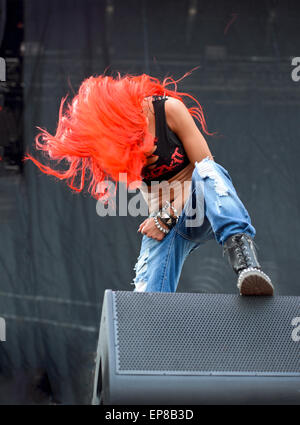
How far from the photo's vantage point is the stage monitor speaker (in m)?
1.02

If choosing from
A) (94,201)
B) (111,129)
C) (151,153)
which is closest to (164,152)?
(151,153)

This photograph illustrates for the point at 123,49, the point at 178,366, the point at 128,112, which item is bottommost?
the point at 178,366

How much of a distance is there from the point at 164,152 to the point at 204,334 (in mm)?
774

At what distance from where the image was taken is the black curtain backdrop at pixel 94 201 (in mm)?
2857

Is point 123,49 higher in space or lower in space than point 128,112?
higher

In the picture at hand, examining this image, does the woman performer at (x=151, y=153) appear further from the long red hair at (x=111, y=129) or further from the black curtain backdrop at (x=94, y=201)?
the black curtain backdrop at (x=94, y=201)

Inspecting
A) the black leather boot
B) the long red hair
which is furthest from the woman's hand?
the black leather boot

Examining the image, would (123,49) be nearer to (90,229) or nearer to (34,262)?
(90,229)

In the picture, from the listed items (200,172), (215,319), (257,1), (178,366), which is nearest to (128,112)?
(200,172)

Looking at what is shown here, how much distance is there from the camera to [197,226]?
1.67m

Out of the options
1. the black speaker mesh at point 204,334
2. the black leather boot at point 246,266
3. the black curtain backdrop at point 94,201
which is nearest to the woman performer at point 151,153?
the black leather boot at point 246,266

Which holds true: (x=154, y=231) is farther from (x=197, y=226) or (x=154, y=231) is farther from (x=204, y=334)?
→ (x=204, y=334)

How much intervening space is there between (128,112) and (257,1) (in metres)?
1.89

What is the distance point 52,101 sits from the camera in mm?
2943
